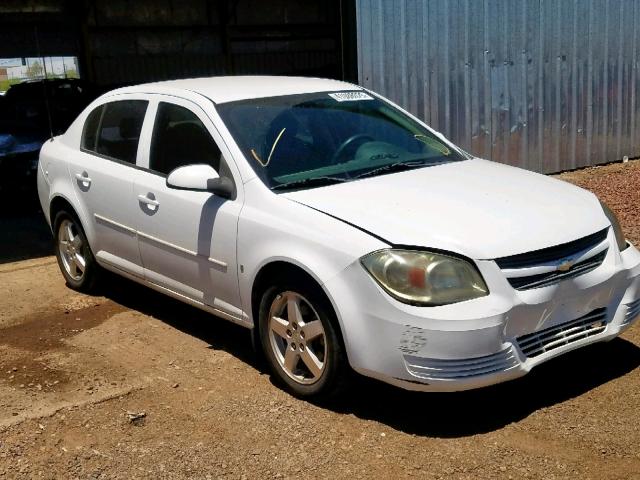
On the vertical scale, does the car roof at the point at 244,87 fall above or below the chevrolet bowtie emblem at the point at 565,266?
above

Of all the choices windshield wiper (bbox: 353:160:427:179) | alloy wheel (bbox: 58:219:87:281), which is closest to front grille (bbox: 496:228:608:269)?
windshield wiper (bbox: 353:160:427:179)

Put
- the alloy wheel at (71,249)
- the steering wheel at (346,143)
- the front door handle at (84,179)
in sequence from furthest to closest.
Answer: the alloy wheel at (71,249)
the front door handle at (84,179)
the steering wheel at (346,143)

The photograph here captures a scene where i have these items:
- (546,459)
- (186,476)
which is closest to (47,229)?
(186,476)

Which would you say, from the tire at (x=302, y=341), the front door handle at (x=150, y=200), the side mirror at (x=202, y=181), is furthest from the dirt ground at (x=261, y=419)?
the side mirror at (x=202, y=181)

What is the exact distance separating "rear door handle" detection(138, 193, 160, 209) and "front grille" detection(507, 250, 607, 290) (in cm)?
237

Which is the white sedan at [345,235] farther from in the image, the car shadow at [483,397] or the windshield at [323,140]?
the car shadow at [483,397]

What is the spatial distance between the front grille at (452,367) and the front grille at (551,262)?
35 cm

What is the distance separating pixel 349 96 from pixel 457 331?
235 centimetres

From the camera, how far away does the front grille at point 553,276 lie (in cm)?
395

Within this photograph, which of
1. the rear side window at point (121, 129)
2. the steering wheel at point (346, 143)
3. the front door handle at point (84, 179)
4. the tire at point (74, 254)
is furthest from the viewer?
the tire at point (74, 254)

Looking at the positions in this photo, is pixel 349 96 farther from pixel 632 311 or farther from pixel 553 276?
pixel 632 311

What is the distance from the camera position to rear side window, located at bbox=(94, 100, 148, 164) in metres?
5.72

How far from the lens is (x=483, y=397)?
4426 millimetres

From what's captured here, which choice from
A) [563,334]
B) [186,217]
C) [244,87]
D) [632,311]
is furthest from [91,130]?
[632,311]
